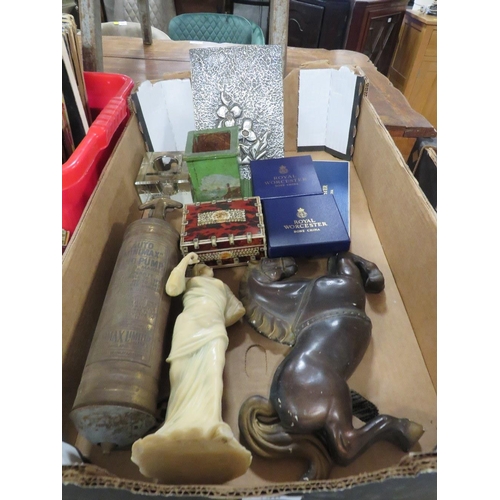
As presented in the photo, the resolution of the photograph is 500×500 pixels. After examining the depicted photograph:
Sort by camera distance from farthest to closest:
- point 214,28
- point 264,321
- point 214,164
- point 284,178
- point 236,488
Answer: point 214,28 < point 284,178 < point 214,164 < point 264,321 < point 236,488

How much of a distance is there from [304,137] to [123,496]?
1147 millimetres

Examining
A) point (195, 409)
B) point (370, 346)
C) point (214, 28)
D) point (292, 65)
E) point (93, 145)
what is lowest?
point (370, 346)

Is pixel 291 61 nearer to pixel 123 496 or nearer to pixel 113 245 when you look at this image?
pixel 113 245

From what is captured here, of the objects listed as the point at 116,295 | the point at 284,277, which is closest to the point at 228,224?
the point at 284,277

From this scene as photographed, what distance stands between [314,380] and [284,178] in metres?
0.59

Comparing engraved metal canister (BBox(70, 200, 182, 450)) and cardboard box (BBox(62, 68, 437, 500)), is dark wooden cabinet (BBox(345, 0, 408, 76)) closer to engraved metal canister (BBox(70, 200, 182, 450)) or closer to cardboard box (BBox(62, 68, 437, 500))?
cardboard box (BBox(62, 68, 437, 500))

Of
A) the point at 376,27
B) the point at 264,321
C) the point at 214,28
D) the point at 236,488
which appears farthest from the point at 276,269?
the point at 376,27

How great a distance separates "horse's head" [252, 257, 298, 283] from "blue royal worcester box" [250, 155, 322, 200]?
198 millimetres

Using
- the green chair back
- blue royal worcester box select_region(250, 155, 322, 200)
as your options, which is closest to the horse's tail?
blue royal worcester box select_region(250, 155, 322, 200)

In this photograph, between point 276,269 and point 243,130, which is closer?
point 276,269

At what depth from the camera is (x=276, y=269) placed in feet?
2.61

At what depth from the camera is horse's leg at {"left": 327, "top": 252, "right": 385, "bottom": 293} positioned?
77 cm

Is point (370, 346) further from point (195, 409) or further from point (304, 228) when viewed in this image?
point (195, 409)

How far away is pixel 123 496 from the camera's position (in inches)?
15.6
